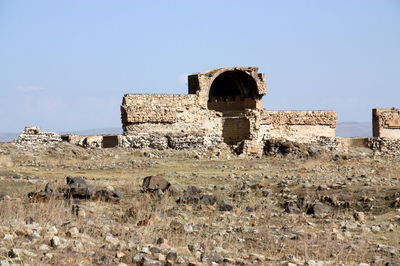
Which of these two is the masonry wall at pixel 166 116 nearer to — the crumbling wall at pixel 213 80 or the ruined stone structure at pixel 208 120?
the ruined stone structure at pixel 208 120

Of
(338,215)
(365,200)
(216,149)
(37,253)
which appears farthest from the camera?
(216,149)

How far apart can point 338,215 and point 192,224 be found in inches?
119

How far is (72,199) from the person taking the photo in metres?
14.2

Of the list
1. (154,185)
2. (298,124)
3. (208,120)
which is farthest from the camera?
(298,124)

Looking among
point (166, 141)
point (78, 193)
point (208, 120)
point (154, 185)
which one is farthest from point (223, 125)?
point (78, 193)

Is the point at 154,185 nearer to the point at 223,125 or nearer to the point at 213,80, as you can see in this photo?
the point at 223,125

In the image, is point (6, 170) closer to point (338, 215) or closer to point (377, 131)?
point (338, 215)

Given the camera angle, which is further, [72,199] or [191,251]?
[72,199]

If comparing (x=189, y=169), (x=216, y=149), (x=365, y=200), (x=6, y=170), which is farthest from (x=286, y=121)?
(x=365, y=200)

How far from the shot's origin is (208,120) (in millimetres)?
31625

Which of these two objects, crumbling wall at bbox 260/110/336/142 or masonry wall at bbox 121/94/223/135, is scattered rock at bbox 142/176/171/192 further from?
crumbling wall at bbox 260/110/336/142

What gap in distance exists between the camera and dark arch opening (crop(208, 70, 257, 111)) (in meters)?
36.5

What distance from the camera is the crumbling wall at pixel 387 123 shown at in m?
36.2

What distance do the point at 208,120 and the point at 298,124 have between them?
181 inches
